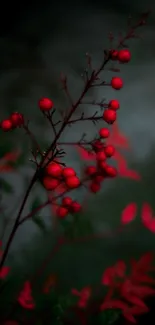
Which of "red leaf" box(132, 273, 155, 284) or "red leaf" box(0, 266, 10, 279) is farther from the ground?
"red leaf" box(0, 266, 10, 279)

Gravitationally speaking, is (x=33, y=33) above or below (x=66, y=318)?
above

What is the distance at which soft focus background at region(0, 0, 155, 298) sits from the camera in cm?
84

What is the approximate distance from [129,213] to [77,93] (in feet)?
0.86

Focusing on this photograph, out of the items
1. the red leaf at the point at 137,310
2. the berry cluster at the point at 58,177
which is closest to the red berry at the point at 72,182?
the berry cluster at the point at 58,177

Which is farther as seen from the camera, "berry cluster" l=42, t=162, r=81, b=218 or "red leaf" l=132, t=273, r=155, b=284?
"red leaf" l=132, t=273, r=155, b=284

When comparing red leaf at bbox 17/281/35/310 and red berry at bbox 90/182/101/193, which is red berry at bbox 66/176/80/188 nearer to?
red berry at bbox 90/182/101/193

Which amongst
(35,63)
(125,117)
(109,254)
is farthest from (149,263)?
(35,63)

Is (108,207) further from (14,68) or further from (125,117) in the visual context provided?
(14,68)

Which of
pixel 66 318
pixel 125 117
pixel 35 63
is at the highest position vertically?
pixel 35 63

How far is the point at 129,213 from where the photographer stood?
33.6 inches

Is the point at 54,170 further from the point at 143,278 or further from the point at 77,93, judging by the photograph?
the point at 143,278

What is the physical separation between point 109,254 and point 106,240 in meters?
0.03

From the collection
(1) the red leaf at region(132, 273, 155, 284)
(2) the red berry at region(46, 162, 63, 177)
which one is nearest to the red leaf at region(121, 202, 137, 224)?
(1) the red leaf at region(132, 273, 155, 284)

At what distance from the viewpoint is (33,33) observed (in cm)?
84
